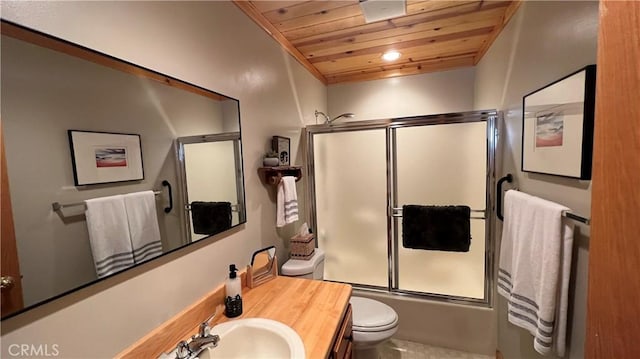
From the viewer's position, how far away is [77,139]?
0.74 meters

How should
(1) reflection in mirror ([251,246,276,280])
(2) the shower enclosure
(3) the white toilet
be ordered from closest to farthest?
(1) reflection in mirror ([251,246,276,280]) → (3) the white toilet → (2) the shower enclosure

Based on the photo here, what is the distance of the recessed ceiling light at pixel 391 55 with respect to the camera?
91.4 inches

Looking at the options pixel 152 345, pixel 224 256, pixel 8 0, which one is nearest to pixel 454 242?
pixel 224 256

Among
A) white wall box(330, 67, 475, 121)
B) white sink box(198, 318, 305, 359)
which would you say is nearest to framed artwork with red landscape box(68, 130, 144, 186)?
white sink box(198, 318, 305, 359)

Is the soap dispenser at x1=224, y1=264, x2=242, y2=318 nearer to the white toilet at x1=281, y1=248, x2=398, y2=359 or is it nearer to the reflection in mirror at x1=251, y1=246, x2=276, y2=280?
the reflection in mirror at x1=251, y1=246, x2=276, y2=280

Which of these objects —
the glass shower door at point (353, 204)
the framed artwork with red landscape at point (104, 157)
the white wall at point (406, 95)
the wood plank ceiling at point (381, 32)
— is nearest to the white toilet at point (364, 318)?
the glass shower door at point (353, 204)

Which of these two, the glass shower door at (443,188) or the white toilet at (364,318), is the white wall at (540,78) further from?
the white toilet at (364,318)

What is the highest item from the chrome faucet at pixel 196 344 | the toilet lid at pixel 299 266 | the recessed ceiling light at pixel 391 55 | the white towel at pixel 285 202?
the recessed ceiling light at pixel 391 55

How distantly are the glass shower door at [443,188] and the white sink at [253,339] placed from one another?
4.92ft

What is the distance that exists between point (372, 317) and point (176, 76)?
1.73 m

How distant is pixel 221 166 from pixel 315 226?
136 cm

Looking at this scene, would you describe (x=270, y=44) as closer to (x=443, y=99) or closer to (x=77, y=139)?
(x=77, y=139)

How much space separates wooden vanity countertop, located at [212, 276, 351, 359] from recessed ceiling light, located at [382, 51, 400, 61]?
1999mm

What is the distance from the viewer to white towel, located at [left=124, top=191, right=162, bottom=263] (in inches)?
35.3
